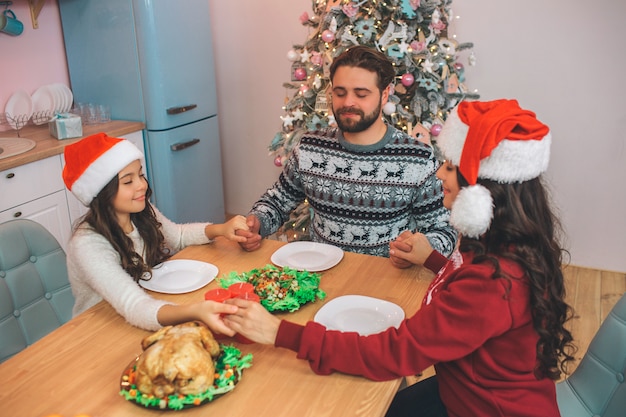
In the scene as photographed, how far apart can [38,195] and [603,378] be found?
99.8 inches

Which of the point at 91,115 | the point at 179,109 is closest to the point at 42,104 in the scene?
the point at 91,115

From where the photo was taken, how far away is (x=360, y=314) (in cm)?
142

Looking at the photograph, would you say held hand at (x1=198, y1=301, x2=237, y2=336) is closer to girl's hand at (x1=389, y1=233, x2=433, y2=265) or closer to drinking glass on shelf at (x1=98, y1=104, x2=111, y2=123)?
girl's hand at (x1=389, y1=233, x2=433, y2=265)

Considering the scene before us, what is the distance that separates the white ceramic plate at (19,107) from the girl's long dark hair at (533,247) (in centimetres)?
271

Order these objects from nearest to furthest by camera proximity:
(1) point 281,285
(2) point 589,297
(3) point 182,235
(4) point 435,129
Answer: (1) point 281,285 < (3) point 182,235 < (4) point 435,129 < (2) point 589,297

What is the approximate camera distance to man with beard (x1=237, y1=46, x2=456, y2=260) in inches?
80.0

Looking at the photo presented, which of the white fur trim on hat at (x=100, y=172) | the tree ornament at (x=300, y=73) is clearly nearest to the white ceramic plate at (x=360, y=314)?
the white fur trim on hat at (x=100, y=172)

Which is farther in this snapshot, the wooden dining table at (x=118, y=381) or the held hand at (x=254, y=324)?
the held hand at (x=254, y=324)

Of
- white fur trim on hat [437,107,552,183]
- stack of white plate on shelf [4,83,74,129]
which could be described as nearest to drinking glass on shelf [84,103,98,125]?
stack of white plate on shelf [4,83,74,129]

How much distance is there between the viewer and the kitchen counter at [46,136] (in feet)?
8.38

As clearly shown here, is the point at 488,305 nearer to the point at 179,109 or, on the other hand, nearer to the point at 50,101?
the point at 179,109

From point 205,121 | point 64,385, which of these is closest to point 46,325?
point 64,385

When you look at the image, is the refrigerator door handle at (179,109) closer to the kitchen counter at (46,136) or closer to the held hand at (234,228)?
the kitchen counter at (46,136)

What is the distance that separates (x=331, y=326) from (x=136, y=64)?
2.43m
